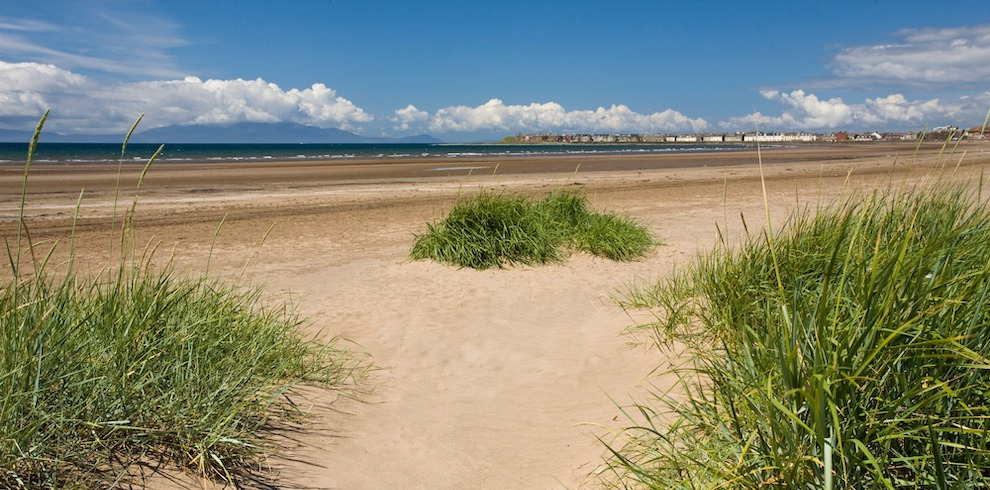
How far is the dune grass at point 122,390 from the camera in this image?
3129 mm

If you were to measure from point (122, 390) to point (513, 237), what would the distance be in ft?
21.5

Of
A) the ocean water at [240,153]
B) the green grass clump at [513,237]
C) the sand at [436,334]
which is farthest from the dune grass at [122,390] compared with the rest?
the ocean water at [240,153]

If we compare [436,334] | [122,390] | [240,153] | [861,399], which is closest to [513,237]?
[436,334]

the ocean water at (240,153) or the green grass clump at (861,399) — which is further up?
the green grass clump at (861,399)

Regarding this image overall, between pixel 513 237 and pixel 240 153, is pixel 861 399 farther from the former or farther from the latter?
pixel 240 153

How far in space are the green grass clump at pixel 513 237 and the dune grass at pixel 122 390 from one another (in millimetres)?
5056

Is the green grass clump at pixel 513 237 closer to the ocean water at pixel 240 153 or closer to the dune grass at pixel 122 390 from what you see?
the dune grass at pixel 122 390

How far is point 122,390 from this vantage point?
3469 mm

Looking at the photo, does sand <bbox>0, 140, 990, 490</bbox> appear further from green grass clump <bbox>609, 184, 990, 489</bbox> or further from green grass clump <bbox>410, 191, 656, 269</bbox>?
green grass clump <bbox>609, 184, 990, 489</bbox>

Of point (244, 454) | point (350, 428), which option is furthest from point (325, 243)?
point (244, 454)

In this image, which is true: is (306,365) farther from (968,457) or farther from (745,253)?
(968,457)

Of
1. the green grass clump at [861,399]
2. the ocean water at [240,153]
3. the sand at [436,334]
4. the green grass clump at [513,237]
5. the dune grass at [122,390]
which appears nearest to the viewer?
the green grass clump at [861,399]

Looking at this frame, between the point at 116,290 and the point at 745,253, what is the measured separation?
4.48 metres

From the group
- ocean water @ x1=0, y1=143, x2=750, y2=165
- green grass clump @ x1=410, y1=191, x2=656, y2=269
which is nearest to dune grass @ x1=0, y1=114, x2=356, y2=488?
green grass clump @ x1=410, y1=191, x2=656, y2=269
